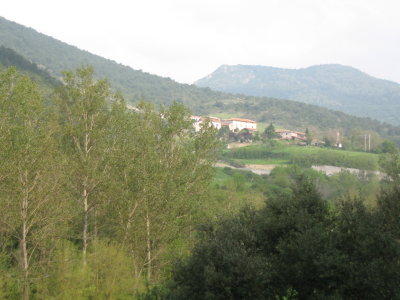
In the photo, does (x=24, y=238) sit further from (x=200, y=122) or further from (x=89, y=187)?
(x=200, y=122)

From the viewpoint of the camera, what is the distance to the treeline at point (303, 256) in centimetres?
1430

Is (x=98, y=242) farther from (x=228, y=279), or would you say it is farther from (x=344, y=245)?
(x=344, y=245)

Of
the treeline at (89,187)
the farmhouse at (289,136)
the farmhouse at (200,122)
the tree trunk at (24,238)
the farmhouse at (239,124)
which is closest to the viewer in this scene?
the tree trunk at (24,238)

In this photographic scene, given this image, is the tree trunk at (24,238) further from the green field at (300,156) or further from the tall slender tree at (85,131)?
the green field at (300,156)

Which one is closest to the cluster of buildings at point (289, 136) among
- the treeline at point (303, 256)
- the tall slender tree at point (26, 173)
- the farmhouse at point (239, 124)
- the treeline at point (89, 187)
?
the farmhouse at point (239, 124)

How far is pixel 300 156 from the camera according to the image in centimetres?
11031

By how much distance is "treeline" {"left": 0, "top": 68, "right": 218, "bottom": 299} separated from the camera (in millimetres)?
20406

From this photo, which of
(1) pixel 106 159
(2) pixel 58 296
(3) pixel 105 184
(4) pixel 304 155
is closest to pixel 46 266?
(2) pixel 58 296

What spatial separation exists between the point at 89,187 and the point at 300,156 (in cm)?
9050

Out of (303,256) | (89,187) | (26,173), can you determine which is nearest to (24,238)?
(26,173)

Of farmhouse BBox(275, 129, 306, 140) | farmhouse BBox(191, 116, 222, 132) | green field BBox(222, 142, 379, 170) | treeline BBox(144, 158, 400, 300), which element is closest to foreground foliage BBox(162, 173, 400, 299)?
treeline BBox(144, 158, 400, 300)

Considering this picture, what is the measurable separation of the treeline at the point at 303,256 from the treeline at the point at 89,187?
6318mm

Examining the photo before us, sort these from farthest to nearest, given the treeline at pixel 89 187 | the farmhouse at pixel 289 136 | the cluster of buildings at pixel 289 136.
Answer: the farmhouse at pixel 289 136
the cluster of buildings at pixel 289 136
the treeline at pixel 89 187

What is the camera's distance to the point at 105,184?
25297 mm
